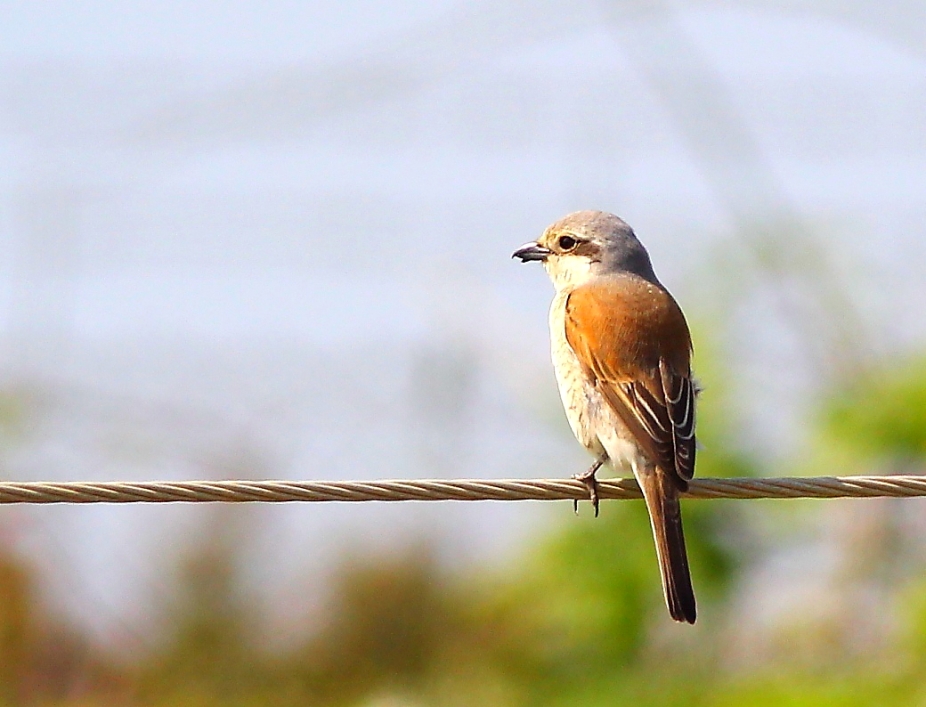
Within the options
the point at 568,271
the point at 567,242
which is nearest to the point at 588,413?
the point at 568,271

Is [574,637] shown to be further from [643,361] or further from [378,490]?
[378,490]

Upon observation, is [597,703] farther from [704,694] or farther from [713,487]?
[713,487]

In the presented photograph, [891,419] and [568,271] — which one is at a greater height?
[568,271]

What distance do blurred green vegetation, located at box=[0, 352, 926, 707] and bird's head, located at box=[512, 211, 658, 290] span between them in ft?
6.69

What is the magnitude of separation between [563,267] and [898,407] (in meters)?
2.48

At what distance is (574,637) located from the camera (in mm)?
7434

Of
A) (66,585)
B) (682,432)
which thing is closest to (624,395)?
(682,432)

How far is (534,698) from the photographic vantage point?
7.46m

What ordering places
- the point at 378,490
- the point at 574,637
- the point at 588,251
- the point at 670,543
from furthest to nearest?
the point at 574,637 < the point at 588,251 < the point at 670,543 < the point at 378,490

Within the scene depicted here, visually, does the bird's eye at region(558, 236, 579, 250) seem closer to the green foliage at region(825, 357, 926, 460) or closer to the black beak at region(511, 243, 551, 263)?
the black beak at region(511, 243, 551, 263)

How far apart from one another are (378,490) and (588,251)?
2.29 meters

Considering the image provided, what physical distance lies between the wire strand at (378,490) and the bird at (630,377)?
0.62 m

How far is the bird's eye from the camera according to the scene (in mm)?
5453

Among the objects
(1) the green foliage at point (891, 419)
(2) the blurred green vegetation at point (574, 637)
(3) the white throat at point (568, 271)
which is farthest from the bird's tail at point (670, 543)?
(1) the green foliage at point (891, 419)
